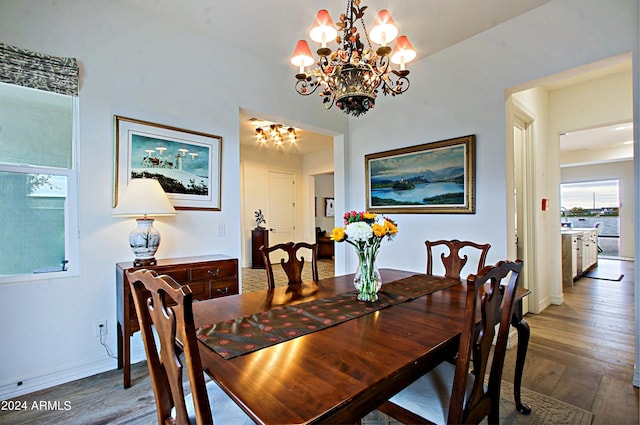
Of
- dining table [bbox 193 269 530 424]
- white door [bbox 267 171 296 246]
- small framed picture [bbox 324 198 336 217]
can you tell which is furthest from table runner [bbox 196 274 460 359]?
small framed picture [bbox 324 198 336 217]

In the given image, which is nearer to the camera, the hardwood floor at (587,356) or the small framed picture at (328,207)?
the hardwood floor at (587,356)

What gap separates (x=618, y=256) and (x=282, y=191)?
9039 mm

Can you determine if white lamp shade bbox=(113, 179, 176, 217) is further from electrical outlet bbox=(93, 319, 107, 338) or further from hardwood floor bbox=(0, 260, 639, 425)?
hardwood floor bbox=(0, 260, 639, 425)

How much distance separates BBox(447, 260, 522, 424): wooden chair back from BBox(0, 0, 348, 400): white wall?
242cm

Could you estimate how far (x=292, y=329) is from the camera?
123 centimetres

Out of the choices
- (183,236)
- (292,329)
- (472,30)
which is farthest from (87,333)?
(472,30)

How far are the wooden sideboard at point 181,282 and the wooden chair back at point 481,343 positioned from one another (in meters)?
1.89

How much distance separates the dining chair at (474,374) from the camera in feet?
3.48

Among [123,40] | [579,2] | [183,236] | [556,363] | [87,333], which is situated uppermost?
[579,2]

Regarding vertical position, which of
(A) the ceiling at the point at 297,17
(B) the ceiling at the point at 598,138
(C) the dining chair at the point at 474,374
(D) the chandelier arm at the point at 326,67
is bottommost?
(C) the dining chair at the point at 474,374

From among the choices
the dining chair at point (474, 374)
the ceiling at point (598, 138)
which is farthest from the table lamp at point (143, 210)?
the ceiling at point (598, 138)

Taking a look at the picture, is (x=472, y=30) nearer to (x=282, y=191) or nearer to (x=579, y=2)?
(x=579, y=2)

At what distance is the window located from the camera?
6.58 ft

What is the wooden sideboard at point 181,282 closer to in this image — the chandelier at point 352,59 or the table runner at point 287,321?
the table runner at point 287,321
